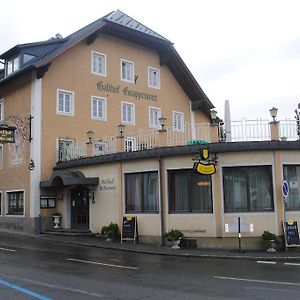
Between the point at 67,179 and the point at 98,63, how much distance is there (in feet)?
30.0

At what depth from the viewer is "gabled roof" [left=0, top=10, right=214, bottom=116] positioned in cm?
2545

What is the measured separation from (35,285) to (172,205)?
1002cm

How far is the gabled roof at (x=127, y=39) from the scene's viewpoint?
25.5 metres

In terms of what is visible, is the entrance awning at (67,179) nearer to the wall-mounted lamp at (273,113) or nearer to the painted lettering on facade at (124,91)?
the painted lettering on facade at (124,91)

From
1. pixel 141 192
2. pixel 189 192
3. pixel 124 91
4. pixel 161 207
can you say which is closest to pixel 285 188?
pixel 189 192

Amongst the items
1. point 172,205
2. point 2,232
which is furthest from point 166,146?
point 2,232

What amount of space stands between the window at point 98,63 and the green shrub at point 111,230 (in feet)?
36.2

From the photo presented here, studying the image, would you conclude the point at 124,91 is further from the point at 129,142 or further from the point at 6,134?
the point at 6,134

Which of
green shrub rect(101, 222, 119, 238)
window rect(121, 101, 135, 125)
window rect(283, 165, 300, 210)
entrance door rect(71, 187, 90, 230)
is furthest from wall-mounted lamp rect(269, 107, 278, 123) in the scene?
window rect(121, 101, 135, 125)

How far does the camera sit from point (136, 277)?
1084cm

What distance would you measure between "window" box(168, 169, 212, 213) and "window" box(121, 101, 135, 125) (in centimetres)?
1067

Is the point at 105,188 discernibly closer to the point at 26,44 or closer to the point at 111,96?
the point at 111,96

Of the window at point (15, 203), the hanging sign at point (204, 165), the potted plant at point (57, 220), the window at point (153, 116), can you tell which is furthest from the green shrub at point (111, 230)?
the window at point (153, 116)

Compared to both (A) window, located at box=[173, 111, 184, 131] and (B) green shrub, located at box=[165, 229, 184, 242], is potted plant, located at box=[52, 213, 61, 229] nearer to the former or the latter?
(B) green shrub, located at box=[165, 229, 184, 242]
